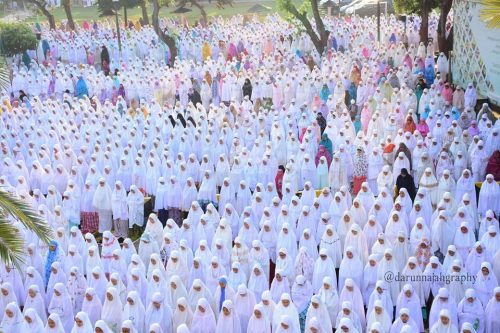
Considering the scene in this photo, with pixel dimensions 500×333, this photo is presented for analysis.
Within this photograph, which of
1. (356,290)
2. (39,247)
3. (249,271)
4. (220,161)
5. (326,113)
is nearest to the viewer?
(356,290)

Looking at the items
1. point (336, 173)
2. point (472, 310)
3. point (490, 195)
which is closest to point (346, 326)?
point (472, 310)

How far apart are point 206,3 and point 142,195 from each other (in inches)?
1385

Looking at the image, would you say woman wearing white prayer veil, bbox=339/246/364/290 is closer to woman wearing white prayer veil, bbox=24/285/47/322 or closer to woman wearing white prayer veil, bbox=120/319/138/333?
woman wearing white prayer veil, bbox=120/319/138/333

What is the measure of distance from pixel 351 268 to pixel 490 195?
2743 millimetres

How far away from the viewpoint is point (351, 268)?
8.09 m

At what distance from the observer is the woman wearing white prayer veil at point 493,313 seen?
7.04 metres

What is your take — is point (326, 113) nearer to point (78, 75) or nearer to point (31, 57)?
point (78, 75)

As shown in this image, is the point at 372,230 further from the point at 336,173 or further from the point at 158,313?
the point at 158,313

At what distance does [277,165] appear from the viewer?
1191 centimetres

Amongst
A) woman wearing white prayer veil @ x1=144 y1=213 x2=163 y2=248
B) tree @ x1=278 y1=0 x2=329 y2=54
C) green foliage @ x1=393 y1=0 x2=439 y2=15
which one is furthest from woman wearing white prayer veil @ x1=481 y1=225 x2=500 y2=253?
tree @ x1=278 y1=0 x2=329 y2=54

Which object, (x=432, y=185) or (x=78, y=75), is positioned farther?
(x=78, y=75)

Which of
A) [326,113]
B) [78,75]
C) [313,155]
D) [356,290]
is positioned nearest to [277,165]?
[313,155]

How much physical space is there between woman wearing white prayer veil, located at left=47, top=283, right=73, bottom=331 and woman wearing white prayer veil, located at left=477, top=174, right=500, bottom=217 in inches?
207

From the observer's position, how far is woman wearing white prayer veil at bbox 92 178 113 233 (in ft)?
35.4
